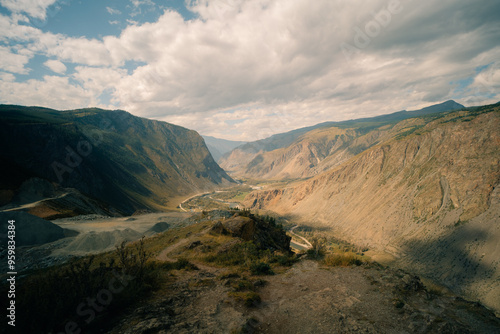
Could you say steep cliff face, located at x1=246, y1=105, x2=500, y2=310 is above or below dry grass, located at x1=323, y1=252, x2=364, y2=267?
below

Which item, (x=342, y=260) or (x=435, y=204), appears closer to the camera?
(x=342, y=260)

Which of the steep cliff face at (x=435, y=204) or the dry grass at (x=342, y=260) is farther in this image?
the steep cliff face at (x=435, y=204)

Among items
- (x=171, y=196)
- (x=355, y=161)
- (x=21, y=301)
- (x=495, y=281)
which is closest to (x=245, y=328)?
(x=21, y=301)

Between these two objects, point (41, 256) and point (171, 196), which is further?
point (171, 196)

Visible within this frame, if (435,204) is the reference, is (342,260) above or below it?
above

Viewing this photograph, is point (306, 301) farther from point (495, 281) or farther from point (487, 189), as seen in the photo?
point (487, 189)

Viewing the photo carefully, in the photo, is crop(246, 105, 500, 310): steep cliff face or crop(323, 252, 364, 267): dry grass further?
crop(246, 105, 500, 310): steep cliff face

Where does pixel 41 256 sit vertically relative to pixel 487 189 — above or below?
above

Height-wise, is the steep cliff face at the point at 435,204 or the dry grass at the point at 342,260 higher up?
the dry grass at the point at 342,260
